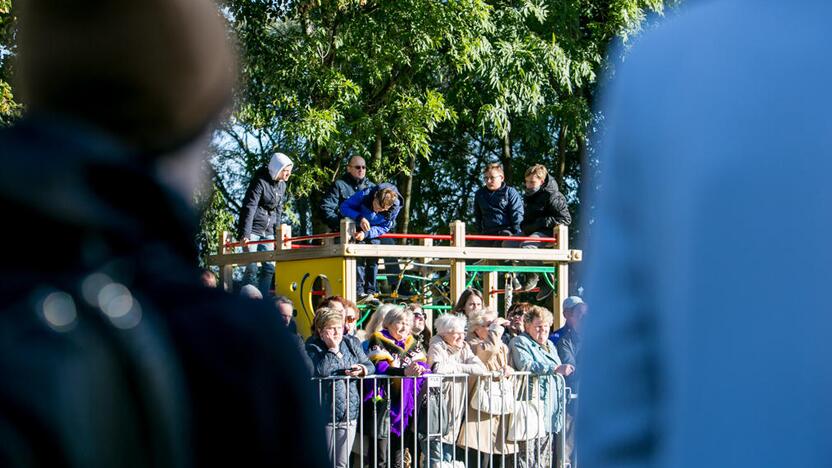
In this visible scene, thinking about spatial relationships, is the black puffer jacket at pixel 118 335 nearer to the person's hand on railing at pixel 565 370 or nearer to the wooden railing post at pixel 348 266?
the person's hand on railing at pixel 565 370

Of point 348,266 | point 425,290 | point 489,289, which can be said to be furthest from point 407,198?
point 348,266

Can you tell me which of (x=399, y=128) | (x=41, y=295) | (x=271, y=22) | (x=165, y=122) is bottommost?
(x=41, y=295)

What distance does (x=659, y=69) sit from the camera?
137cm

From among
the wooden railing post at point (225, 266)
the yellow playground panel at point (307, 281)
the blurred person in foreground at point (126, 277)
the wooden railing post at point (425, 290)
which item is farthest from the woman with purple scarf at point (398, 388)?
the blurred person in foreground at point (126, 277)

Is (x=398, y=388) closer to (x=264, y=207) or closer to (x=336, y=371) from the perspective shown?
(x=336, y=371)

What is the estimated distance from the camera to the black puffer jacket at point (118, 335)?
101 centimetres

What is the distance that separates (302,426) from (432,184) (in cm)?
2885

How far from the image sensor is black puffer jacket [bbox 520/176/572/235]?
1664cm

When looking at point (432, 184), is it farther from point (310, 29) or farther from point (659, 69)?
point (659, 69)

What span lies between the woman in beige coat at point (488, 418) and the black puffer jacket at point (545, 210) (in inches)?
270

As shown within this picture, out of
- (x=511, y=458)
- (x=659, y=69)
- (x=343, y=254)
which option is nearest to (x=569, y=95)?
(x=343, y=254)

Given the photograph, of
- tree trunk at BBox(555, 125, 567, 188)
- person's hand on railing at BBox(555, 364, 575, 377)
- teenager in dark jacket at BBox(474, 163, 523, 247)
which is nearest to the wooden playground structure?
teenager in dark jacket at BBox(474, 163, 523, 247)

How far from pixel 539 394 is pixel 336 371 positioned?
1.78m

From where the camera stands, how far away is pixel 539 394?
31.3ft
